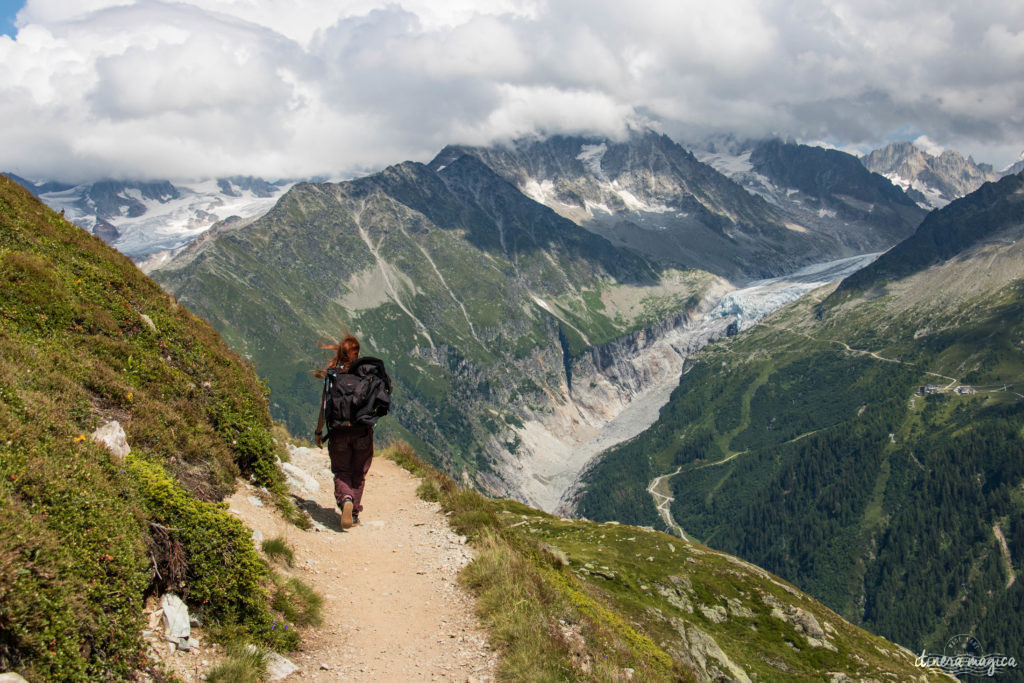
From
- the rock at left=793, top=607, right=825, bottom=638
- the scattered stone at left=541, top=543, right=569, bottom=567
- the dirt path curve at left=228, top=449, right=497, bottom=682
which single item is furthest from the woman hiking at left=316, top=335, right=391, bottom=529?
the rock at left=793, top=607, right=825, bottom=638

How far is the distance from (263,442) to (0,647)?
1109cm

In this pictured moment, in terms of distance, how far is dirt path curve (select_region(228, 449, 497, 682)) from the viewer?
10234 mm

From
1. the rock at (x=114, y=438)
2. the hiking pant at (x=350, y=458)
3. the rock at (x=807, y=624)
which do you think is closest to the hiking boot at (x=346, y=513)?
the hiking pant at (x=350, y=458)

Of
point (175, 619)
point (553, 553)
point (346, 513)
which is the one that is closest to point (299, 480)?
point (346, 513)

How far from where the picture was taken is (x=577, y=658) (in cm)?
1131

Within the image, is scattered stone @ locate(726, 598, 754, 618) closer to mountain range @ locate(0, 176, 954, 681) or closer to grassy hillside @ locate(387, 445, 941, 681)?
grassy hillside @ locate(387, 445, 941, 681)

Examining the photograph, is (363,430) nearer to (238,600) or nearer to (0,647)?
(238,600)

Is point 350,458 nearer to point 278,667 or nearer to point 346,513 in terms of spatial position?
point 346,513

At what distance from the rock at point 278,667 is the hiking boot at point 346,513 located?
6.34 meters

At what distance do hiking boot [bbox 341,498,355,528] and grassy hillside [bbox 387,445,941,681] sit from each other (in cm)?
318

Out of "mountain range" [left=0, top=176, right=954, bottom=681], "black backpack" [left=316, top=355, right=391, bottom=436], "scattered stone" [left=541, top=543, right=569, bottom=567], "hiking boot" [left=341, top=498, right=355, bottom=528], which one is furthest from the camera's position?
"scattered stone" [left=541, top=543, right=569, bottom=567]

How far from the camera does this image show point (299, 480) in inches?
782

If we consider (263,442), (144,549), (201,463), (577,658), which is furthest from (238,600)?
(263,442)

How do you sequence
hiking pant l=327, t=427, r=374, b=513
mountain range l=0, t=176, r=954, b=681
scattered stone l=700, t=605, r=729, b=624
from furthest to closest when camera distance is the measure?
scattered stone l=700, t=605, r=729, b=624, hiking pant l=327, t=427, r=374, b=513, mountain range l=0, t=176, r=954, b=681
